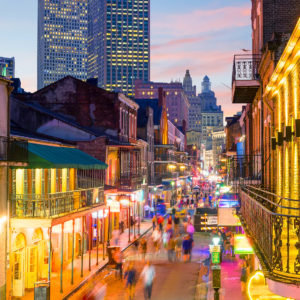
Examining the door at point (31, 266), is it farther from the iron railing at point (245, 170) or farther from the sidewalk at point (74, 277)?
the iron railing at point (245, 170)

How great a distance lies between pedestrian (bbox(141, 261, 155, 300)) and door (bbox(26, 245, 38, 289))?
4.57 m

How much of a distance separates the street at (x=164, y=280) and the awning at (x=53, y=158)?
16.7 ft

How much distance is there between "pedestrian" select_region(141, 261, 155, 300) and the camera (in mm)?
19391

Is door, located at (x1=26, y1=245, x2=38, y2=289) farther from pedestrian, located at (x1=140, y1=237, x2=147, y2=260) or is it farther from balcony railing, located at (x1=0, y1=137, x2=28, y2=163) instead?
pedestrian, located at (x1=140, y1=237, x2=147, y2=260)

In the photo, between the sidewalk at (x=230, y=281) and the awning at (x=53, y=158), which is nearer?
the sidewalk at (x=230, y=281)

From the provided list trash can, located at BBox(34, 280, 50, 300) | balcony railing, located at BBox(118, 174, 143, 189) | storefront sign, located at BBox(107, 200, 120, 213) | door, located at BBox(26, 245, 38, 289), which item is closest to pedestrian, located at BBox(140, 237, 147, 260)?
storefront sign, located at BBox(107, 200, 120, 213)

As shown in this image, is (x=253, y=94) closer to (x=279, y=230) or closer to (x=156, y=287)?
(x=156, y=287)

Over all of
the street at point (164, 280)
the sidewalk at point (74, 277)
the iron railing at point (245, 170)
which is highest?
the iron railing at point (245, 170)

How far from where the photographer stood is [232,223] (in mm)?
19938

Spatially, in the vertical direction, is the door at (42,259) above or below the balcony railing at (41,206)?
below

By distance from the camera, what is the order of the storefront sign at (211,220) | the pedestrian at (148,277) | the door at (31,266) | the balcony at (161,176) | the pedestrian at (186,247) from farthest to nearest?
the balcony at (161,176) < the storefront sign at (211,220) < the pedestrian at (186,247) < the door at (31,266) < the pedestrian at (148,277)

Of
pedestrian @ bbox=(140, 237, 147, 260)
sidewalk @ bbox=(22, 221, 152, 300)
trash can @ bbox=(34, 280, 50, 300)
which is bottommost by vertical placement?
sidewalk @ bbox=(22, 221, 152, 300)

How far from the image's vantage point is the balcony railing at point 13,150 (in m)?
18.2

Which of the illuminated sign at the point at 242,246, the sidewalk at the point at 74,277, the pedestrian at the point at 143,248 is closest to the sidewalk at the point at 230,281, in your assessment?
the illuminated sign at the point at 242,246
